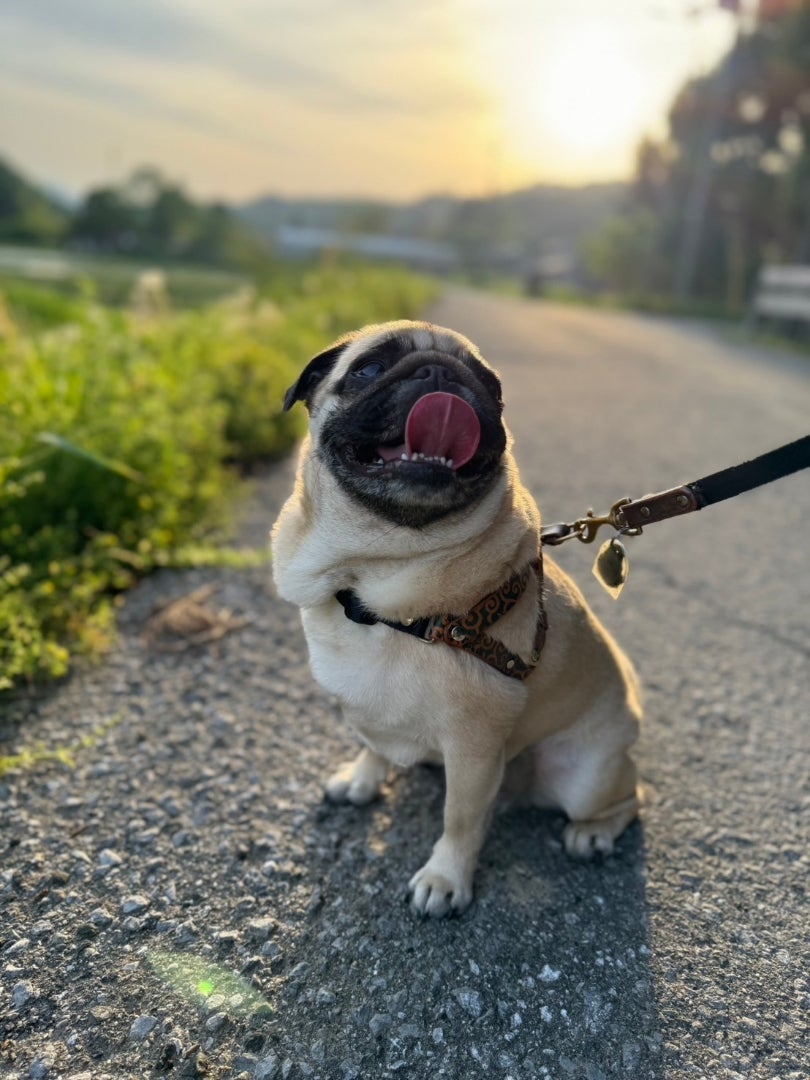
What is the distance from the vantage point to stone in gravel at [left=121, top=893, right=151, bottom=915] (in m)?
2.29

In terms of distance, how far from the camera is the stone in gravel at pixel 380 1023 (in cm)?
199

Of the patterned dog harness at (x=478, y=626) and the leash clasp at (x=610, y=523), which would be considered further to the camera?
the leash clasp at (x=610, y=523)

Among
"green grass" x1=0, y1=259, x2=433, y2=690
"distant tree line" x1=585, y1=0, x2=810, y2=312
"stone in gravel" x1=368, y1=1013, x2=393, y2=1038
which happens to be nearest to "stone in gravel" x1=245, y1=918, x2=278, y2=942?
"stone in gravel" x1=368, y1=1013, x2=393, y2=1038

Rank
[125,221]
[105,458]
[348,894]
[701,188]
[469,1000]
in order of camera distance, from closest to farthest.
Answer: [469,1000]
[348,894]
[105,458]
[701,188]
[125,221]

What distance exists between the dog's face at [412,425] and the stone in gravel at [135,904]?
1.37 m

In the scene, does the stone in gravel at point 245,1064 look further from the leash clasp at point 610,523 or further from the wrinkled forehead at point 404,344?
the wrinkled forehead at point 404,344

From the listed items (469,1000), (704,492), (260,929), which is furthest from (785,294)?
(260,929)

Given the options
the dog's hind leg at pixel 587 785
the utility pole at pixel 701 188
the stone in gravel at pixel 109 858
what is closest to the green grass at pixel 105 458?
the stone in gravel at pixel 109 858

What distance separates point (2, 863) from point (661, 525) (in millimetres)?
4839

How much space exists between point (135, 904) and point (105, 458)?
2.59 metres

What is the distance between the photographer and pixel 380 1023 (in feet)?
6.59

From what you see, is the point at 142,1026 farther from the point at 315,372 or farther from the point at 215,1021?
the point at 315,372

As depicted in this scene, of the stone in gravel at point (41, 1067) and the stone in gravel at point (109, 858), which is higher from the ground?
the stone in gravel at point (109, 858)

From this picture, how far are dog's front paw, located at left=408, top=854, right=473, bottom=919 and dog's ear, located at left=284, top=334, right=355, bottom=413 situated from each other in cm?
154
